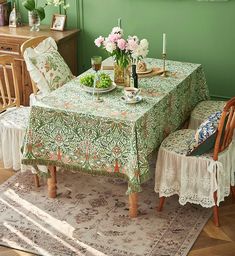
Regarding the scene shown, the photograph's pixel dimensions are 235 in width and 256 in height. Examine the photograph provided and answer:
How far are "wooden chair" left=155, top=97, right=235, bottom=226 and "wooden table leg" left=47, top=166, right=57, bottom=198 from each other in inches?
30.0

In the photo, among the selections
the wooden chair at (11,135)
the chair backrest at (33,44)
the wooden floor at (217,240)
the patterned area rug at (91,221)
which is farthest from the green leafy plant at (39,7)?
the wooden floor at (217,240)

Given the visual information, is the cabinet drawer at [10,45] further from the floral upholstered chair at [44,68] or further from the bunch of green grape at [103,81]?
the bunch of green grape at [103,81]

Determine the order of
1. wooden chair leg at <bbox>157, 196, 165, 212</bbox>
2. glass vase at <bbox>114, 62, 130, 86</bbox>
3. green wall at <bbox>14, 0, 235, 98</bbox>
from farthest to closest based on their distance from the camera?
1. green wall at <bbox>14, 0, 235, 98</bbox>
2. glass vase at <bbox>114, 62, 130, 86</bbox>
3. wooden chair leg at <bbox>157, 196, 165, 212</bbox>

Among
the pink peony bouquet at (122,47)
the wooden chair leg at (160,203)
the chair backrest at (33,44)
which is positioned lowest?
the wooden chair leg at (160,203)

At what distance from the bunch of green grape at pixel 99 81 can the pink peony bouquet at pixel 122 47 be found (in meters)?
0.17

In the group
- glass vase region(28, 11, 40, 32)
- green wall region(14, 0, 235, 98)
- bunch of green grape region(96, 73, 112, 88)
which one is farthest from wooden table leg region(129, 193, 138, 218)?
glass vase region(28, 11, 40, 32)

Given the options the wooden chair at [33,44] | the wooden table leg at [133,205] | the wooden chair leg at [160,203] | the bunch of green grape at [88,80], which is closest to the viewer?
the wooden table leg at [133,205]

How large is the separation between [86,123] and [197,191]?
35.4 inches

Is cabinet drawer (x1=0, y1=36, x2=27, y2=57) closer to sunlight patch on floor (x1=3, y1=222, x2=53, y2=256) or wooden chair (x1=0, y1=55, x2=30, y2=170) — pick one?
wooden chair (x1=0, y1=55, x2=30, y2=170)

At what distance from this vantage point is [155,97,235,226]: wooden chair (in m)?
4.14

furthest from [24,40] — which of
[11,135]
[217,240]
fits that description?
[217,240]

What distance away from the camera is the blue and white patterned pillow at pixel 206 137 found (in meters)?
4.09

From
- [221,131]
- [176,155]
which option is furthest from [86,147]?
[221,131]

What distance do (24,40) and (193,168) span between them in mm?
2377
